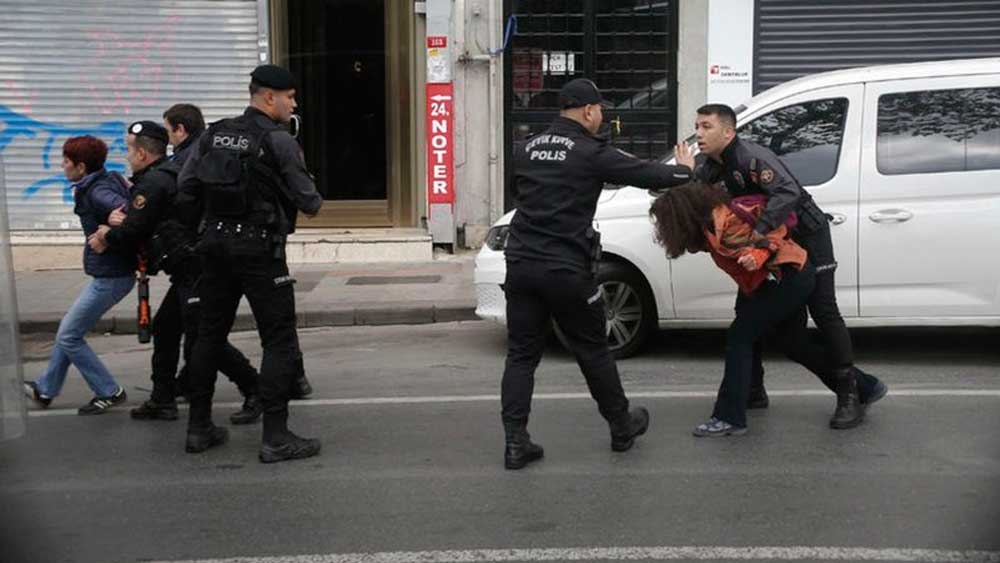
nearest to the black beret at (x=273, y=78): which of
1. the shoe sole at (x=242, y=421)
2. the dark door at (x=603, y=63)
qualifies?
the shoe sole at (x=242, y=421)

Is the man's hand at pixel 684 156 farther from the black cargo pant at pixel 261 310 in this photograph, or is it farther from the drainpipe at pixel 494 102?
the drainpipe at pixel 494 102

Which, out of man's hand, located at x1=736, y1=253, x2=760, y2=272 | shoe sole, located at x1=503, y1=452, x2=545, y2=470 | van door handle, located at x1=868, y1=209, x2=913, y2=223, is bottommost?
shoe sole, located at x1=503, y1=452, x2=545, y2=470

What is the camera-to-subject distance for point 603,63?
13.0 meters

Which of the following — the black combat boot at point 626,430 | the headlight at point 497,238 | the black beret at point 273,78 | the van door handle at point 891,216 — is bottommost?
the black combat boot at point 626,430

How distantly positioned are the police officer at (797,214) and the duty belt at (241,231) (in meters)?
2.18

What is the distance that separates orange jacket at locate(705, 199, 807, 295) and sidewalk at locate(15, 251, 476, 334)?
439cm

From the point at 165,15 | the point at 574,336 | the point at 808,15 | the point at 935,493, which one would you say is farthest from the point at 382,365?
the point at 808,15

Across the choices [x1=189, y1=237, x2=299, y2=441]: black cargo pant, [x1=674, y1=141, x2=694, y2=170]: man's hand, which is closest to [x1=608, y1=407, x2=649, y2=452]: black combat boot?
[x1=674, y1=141, x2=694, y2=170]: man's hand

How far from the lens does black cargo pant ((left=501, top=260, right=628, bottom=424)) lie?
5598 millimetres

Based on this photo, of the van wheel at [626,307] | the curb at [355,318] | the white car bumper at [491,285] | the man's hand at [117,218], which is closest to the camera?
the man's hand at [117,218]

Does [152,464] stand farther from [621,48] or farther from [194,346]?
[621,48]

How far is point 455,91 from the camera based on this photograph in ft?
42.3

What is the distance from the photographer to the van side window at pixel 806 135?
7.64m

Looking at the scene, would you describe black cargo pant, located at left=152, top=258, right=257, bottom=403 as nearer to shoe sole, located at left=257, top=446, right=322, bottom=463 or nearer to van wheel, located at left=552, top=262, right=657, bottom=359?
shoe sole, located at left=257, top=446, right=322, bottom=463
